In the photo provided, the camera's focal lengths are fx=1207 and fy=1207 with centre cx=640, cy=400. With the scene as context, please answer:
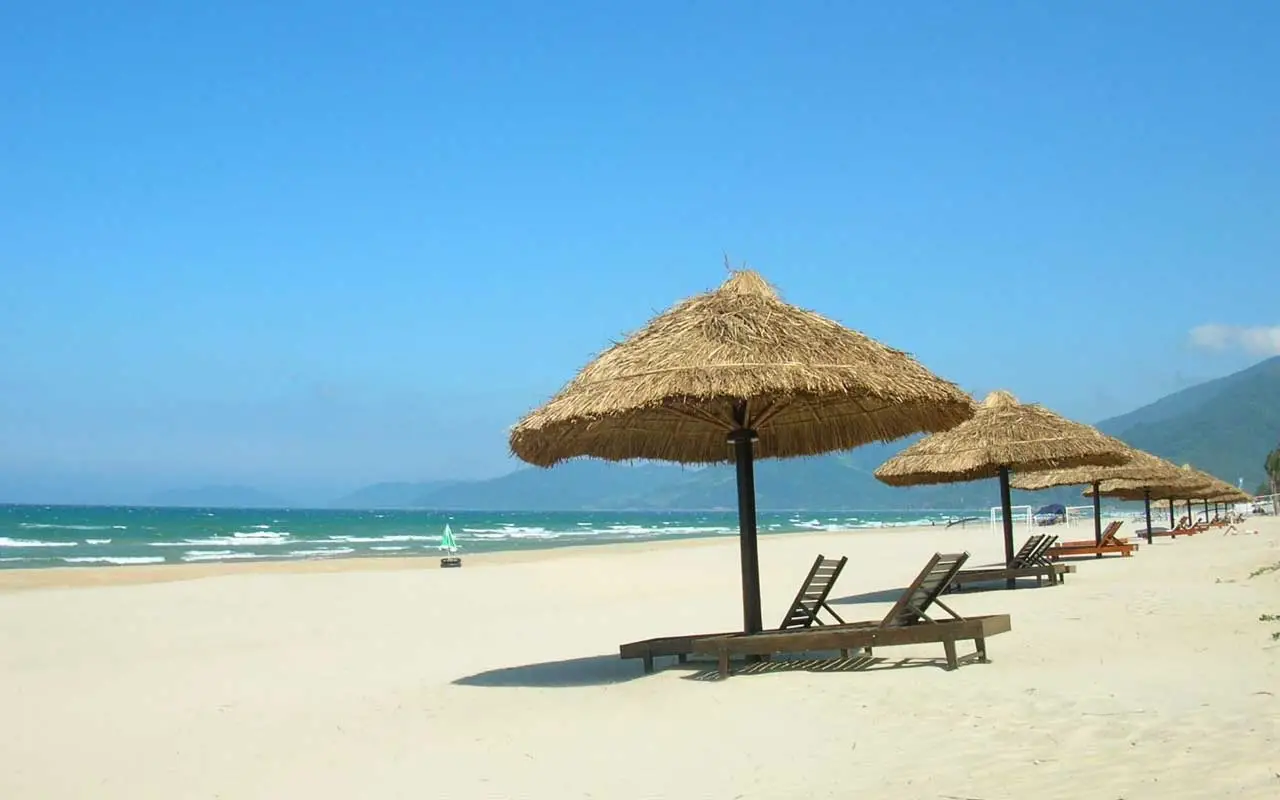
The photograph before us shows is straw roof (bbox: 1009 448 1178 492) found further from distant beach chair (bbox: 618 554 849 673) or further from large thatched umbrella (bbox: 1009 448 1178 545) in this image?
distant beach chair (bbox: 618 554 849 673)

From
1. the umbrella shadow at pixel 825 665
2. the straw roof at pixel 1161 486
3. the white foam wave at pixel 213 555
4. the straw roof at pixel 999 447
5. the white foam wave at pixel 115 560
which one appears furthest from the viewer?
the white foam wave at pixel 213 555

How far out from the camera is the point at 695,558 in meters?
27.9

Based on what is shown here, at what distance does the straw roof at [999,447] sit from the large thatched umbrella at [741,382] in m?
5.40

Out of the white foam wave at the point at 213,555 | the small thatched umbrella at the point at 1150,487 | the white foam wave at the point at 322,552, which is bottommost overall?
the white foam wave at the point at 322,552

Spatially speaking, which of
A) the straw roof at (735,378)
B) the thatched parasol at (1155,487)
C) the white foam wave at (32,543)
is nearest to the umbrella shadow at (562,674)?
the straw roof at (735,378)

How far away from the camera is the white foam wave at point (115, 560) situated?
36.4 m

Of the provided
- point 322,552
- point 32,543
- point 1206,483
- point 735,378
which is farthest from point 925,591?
point 32,543

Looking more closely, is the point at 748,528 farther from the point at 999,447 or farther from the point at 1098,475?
the point at 1098,475

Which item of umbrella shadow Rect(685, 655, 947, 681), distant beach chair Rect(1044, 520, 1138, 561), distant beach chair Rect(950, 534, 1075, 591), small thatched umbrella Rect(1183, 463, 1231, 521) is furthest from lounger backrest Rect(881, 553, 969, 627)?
small thatched umbrella Rect(1183, 463, 1231, 521)

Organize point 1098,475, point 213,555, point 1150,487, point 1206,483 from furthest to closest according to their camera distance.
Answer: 1. point 213,555
2. point 1206,483
3. point 1150,487
4. point 1098,475

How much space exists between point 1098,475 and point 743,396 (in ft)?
53.0

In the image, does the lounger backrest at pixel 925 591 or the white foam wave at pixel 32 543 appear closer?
the lounger backrest at pixel 925 591

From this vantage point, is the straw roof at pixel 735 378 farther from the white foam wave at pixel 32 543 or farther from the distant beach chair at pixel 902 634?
the white foam wave at pixel 32 543

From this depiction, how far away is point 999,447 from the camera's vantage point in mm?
14188
